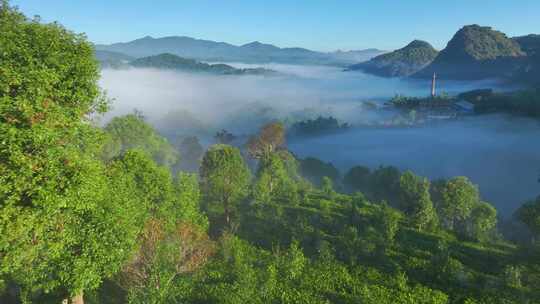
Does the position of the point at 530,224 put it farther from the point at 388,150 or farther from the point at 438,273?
the point at 388,150

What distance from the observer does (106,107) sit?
17734 millimetres

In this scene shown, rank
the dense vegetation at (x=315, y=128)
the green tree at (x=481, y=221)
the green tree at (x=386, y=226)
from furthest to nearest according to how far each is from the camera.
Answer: the dense vegetation at (x=315, y=128) < the green tree at (x=481, y=221) < the green tree at (x=386, y=226)

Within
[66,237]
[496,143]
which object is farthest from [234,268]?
[496,143]

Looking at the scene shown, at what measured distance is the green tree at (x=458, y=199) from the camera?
39.1 meters

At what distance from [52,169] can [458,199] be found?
40433mm

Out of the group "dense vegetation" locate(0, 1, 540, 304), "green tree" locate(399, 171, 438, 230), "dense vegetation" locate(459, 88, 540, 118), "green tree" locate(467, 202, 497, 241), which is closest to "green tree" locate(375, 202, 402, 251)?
"dense vegetation" locate(0, 1, 540, 304)

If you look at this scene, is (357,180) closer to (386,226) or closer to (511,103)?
(386,226)

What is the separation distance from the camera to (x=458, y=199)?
38812 millimetres

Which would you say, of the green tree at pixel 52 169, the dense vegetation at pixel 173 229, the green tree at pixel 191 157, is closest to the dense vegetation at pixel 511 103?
the dense vegetation at pixel 173 229

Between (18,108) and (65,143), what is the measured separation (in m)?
2.71

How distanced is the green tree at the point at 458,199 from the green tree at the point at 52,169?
120 feet

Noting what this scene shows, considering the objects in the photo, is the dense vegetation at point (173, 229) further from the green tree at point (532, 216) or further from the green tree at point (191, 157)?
the green tree at point (191, 157)

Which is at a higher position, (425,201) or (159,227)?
(159,227)

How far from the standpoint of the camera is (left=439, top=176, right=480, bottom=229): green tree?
39.1 metres
